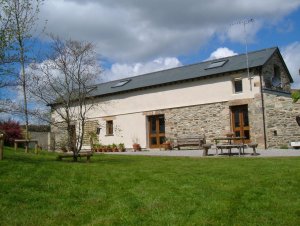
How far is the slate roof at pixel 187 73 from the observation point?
21625 millimetres

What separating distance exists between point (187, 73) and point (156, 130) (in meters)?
4.41

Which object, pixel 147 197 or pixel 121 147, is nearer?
pixel 147 197

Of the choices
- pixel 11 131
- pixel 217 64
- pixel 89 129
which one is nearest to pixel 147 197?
pixel 217 64

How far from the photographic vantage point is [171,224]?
16.3 feet

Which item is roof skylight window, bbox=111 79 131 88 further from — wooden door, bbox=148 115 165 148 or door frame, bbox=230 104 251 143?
door frame, bbox=230 104 251 143

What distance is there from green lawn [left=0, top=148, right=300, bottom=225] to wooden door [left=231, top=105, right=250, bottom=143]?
11755 millimetres

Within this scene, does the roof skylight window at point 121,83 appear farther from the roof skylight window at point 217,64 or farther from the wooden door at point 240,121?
the wooden door at point 240,121

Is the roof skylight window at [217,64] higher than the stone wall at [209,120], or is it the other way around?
the roof skylight window at [217,64]

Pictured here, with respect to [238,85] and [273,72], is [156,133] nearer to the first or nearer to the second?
[238,85]

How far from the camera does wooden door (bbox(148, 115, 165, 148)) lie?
81.1 feet

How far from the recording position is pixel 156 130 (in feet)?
81.9

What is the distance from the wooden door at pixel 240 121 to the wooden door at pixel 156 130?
5.24 meters

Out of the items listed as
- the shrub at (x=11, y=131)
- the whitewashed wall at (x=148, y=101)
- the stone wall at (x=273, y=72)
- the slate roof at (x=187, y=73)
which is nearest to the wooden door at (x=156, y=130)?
the whitewashed wall at (x=148, y=101)

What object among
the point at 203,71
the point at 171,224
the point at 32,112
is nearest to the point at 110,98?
the point at 203,71
